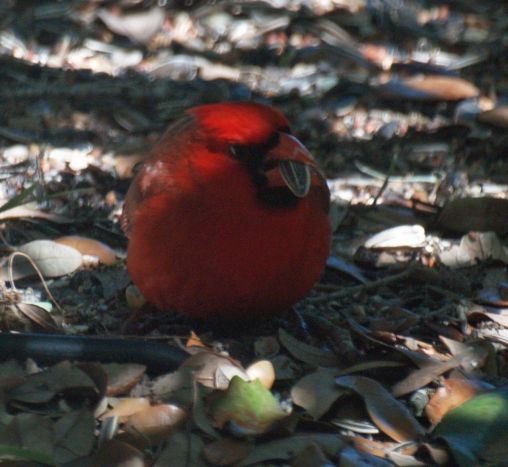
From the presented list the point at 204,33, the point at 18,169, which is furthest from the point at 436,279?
the point at 204,33

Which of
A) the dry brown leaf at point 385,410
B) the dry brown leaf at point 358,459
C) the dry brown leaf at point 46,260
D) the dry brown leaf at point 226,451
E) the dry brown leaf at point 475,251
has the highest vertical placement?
the dry brown leaf at point 358,459

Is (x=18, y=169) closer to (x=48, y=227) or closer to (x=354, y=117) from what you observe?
(x=48, y=227)

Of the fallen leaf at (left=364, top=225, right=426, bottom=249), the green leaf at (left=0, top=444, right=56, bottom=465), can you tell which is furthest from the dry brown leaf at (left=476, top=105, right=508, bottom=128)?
the green leaf at (left=0, top=444, right=56, bottom=465)

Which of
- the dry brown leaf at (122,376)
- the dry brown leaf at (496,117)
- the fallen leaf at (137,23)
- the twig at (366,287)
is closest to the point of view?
the dry brown leaf at (122,376)

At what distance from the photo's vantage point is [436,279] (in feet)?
12.0

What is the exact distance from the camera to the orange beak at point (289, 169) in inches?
115

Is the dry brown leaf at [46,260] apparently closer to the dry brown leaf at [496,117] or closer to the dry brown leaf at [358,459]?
the dry brown leaf at [358,459]

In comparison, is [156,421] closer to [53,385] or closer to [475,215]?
[53,385]

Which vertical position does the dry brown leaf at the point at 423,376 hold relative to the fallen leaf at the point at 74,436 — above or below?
above

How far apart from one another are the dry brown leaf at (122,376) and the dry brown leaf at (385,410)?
50 cm

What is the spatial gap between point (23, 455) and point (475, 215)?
2.16 meters

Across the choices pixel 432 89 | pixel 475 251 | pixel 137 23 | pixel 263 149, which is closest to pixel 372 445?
pixel 263 149

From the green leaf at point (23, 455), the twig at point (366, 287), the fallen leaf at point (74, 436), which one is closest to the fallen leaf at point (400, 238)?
the twig at point (366, 287)

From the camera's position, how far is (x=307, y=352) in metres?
3.10
